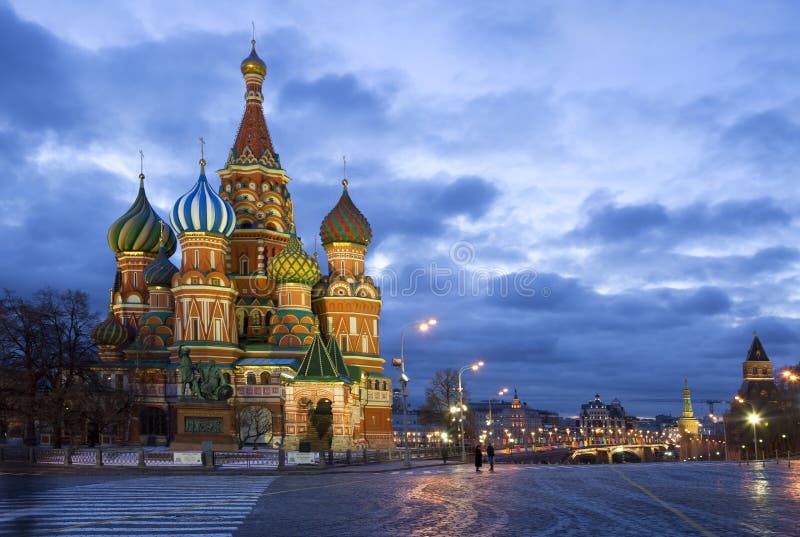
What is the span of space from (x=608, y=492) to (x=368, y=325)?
5631cm

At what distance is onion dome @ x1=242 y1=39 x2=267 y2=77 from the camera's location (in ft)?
285

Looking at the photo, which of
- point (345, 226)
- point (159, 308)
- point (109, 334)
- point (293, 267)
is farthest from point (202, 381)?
point (345, 226)

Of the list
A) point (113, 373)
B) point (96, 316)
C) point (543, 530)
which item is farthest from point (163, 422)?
point (543, 530)

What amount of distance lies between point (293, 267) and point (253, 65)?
23.9m

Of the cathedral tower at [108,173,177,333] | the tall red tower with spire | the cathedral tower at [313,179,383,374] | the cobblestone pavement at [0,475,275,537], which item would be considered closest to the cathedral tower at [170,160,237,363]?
the tall red tower with spire

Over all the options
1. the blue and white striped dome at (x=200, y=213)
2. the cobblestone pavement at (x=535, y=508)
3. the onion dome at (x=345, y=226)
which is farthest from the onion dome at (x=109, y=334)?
the cobblestone pavement at (x=535, y=508)

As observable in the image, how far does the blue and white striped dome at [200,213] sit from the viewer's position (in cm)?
7188

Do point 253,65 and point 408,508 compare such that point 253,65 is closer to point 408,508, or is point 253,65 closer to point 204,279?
point 204,279

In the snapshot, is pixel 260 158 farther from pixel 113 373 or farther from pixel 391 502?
pixel 391 502

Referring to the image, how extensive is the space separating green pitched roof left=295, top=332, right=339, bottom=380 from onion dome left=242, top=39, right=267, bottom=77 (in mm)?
34706

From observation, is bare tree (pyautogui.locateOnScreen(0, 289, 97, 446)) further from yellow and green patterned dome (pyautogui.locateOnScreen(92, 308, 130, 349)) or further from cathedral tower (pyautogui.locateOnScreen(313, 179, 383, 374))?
cathedral tower (pyautogui.locateOnScreen(313, 179, 383, 374))

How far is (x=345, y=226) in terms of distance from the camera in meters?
82.8

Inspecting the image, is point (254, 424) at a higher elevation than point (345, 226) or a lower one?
lower

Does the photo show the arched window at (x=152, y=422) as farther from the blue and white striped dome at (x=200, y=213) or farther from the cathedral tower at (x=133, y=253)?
the blue and white striped dome at (x=200, y=213)
